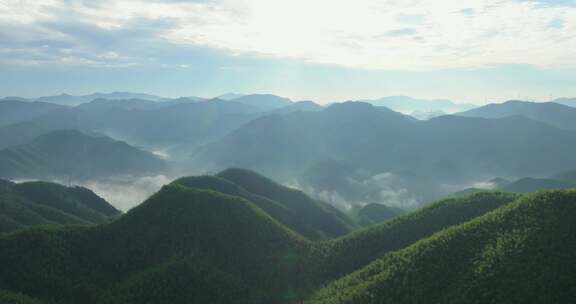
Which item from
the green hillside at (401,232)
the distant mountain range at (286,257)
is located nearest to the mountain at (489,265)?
the distant mountain range at (286,257)

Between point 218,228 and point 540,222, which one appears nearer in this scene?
point 540,222

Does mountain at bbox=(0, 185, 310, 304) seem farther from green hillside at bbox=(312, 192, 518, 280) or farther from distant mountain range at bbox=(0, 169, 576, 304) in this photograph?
green hillside at bbox=(312, 192, 518, 280)

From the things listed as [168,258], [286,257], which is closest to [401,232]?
[286,257]

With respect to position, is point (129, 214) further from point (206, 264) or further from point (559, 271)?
point (559, 271)

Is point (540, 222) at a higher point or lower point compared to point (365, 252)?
higher

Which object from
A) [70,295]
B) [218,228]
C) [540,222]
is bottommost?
[70,295]

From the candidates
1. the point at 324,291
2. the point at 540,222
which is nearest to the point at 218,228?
the point at 324,291

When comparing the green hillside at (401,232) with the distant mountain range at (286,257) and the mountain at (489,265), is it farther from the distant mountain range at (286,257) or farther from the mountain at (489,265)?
the mountain at (489,265)
